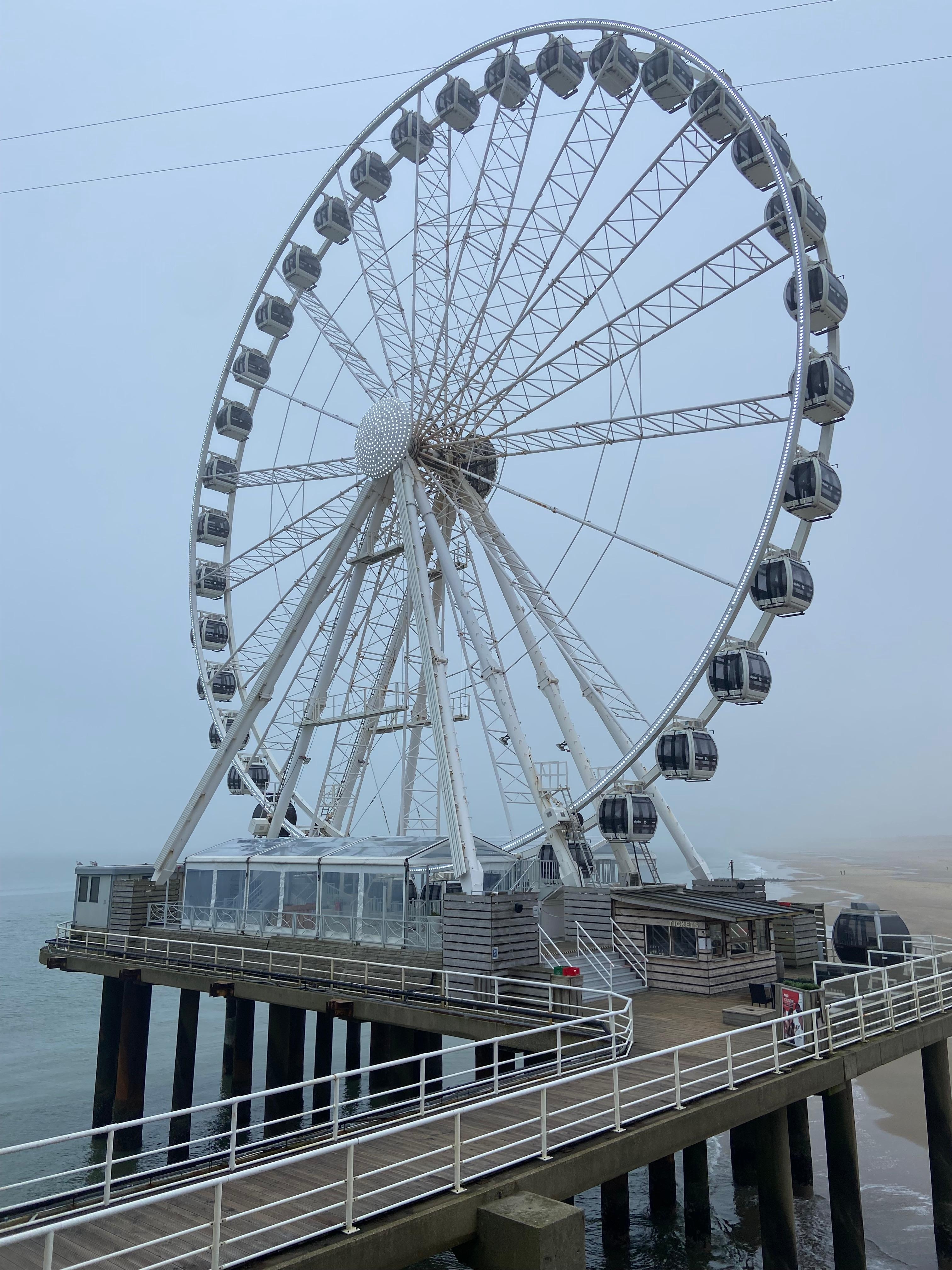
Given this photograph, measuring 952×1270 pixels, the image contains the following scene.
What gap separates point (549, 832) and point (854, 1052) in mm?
12146

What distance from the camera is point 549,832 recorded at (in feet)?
87.9

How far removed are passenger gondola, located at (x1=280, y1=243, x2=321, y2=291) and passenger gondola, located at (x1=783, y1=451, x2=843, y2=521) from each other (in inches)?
848

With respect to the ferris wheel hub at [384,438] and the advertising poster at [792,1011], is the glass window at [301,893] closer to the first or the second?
the ferris wheel hub at [384,438]

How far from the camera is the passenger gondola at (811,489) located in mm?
23766

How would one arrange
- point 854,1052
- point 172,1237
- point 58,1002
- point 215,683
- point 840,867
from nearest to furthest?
point 172,1237 < point 854,1052 < point 215,683 < point 58,1002 < point 840,867

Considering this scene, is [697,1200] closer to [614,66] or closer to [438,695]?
[438,695]

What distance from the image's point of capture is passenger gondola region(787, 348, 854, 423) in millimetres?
24297

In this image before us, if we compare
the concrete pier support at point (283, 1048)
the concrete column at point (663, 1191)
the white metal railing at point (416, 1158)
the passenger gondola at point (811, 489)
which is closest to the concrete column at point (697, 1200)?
the concrete column at point (663, 1191)

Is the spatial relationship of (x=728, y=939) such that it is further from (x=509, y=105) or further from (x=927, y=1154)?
(x=509, y=105)

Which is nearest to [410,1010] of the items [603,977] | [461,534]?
[603,977]

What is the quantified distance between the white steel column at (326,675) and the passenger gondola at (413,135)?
12.7 meters

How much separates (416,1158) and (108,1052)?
22.9 meters

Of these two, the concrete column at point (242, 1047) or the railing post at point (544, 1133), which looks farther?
the concrete column at point (242, 1047)

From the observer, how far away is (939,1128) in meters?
18.8
